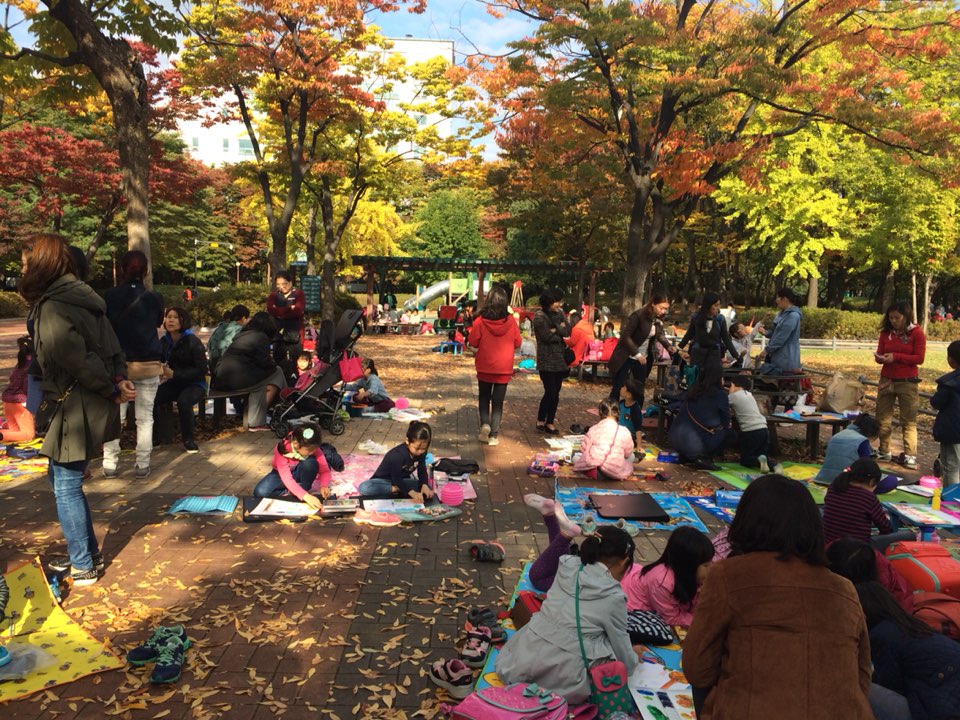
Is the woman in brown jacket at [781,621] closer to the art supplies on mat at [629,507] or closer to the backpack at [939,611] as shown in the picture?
the backpack at [939,611]

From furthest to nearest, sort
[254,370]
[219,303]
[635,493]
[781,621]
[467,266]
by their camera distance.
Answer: [467,266]
[219,303]
[254,370]
[635,493]
[781,621]

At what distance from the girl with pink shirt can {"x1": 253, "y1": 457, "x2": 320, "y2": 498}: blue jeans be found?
295 cm

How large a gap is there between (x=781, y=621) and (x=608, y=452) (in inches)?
202

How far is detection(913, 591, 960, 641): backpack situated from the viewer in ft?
11.9

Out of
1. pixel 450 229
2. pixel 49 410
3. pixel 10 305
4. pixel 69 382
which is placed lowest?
pixel 10 305

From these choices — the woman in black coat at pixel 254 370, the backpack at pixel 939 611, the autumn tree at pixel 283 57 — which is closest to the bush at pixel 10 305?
the autumn tree at pixel 283 57

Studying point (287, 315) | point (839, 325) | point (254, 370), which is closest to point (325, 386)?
point (254, 370)

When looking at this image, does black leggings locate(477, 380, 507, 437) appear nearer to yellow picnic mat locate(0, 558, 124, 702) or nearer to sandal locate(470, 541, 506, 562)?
sandal locate(470, 541, 506, 562)

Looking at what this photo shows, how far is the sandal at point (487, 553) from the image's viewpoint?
494 cm

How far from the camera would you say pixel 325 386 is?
8820 millimetres

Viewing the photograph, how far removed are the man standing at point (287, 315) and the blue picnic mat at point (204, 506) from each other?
3.70m

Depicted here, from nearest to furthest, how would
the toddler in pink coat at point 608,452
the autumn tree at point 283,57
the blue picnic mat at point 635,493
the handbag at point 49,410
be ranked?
the handbag at point 49,410 → the blue picnic mat at point 635,493 → the toddler in pink coat at point 608,452 → the autumn tree at point 283,57

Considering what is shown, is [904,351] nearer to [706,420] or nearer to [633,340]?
[706,420]

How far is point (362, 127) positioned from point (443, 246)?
25.0 meters
